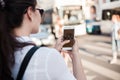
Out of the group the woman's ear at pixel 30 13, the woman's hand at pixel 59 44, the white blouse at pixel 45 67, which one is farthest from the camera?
the woman's hand at pixel 59 44

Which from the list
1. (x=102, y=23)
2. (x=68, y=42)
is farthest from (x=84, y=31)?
(x=68, y=42)

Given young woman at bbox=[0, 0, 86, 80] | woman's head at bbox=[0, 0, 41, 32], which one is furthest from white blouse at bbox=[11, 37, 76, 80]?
woman's head at bbox=[0, 0, 41, 32]

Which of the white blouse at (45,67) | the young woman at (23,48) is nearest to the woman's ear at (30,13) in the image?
the young woman at (23,48)

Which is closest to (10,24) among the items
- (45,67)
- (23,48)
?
(23,48)

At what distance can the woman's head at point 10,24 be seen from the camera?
4.72ft

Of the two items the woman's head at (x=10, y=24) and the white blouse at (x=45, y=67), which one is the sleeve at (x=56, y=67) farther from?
the woman's head at (x=10, y=24)

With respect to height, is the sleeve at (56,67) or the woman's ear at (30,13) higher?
the woman's ear at (30,13)

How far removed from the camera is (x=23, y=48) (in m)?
1.46

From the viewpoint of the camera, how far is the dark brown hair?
1.44 meters

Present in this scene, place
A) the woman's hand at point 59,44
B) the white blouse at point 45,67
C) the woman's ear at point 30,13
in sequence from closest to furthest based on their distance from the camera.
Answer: the white blouse at point 45,67 < the woman's ear at point 30,13 < the woman's hand at point 59,44

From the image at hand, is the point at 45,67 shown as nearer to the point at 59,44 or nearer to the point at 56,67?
the point at 56,67

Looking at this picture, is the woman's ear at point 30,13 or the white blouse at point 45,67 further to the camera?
the woman's ear at point 30,13

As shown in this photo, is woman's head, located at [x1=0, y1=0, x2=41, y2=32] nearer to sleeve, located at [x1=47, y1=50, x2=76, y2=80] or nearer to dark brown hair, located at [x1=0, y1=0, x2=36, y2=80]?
dark brown hair, located at [x1=0, y1=0, x2=36, y2=80]

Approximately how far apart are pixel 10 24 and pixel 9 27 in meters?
0.02
